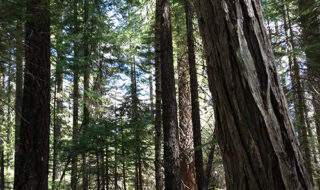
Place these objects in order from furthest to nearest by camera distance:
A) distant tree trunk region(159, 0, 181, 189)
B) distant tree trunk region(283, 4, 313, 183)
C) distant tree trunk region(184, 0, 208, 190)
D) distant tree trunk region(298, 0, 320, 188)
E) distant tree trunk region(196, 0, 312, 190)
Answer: distant tree trunk region(184, 0, 208, 190), distant tree trunk region(159, 0, 181, 189), distant tree trunk region(298, 0, 320, 188), distant tree trunk region(283, 4, 313, 183), distant tree trunk region(196, 0, 312, 190)

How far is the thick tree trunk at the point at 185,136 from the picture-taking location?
10094 millimetres

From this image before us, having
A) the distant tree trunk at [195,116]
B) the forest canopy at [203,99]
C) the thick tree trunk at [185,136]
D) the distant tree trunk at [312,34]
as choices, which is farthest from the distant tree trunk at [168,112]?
the distant tree trunk at [312,34]

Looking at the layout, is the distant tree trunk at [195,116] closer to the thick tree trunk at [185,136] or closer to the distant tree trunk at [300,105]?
the thick tree trunk at [185,136]

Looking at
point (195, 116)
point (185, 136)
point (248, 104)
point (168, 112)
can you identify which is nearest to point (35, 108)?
point (168, 112)

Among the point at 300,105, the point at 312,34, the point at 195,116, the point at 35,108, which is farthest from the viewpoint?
the point at 195,116

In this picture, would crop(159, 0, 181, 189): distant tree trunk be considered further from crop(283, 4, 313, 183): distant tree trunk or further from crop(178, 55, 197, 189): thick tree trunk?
crop(283, 4, 313, 183): distant tree trunk

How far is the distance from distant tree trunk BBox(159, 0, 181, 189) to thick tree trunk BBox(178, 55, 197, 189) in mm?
2136

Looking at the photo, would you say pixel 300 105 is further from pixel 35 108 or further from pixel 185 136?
pixel 35 108

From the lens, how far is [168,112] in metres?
7.89

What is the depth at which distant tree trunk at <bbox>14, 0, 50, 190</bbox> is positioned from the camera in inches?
211

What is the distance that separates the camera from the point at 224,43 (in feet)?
4.81

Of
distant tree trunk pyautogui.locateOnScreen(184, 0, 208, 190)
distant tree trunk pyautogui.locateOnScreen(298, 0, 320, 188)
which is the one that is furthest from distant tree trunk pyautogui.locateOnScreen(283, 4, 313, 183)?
distant tree trunk pyautogui.locateOnScreen(184, 0, 208, 190)

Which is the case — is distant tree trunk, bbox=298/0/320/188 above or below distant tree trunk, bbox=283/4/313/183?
above

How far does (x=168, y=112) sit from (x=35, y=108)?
12.9ft
